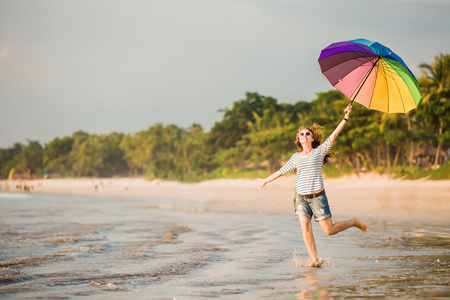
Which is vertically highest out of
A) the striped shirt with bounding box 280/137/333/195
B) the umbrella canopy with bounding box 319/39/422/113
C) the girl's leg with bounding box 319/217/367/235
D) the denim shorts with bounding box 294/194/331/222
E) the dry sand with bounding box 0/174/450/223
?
the umbrella canopy with bounding box 319/39/422/113

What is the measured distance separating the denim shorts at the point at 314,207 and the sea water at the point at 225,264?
0.73 metres

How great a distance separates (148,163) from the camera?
8762 centimetres

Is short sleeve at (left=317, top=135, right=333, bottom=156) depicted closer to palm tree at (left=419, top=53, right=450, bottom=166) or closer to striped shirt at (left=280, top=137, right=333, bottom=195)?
striped shirt at (left=280, top=137, right=333, bottom=195)

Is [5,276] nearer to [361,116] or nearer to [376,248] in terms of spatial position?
[376,248]

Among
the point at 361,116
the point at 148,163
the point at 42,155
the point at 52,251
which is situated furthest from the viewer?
the point at 42,155

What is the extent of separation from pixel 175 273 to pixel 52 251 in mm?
3462

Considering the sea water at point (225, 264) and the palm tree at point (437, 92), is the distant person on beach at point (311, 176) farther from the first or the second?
the palm tree at point (437, 92)

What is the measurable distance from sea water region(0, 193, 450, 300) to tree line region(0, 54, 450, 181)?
68.3 ft

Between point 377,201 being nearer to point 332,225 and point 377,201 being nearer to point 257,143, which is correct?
point 332,225

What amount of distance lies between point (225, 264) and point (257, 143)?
39051 mm

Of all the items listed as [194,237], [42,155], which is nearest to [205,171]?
[194,237]

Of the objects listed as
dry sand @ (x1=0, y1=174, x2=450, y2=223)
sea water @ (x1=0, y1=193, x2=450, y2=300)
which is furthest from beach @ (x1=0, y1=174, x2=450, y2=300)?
dry sand @ (x1=0, y1=174, x2=450, y2=223)

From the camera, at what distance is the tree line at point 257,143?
31.4 m

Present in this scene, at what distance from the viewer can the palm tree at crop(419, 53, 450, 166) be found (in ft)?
91.4
